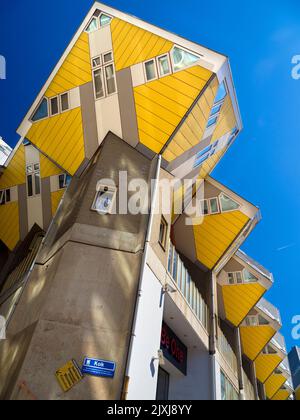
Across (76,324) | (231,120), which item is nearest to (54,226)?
(76,324)

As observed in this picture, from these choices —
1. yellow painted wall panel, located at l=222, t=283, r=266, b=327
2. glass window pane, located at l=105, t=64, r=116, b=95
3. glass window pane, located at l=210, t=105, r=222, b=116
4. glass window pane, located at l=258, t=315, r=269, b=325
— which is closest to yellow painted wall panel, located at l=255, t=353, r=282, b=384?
glass window pane, located at l=258, t=315, r=269, b=325

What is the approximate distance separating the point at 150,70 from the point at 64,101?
418cm

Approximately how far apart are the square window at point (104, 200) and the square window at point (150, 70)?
4644 mm

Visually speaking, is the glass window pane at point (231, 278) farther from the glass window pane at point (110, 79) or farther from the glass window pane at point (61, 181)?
the glass window pane at point (110, 79)

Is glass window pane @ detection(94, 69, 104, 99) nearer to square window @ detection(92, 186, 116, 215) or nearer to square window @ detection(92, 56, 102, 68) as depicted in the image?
square window @ detection(92, 56, 102, 68)

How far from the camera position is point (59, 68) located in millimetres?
13305

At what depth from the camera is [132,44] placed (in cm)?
1183

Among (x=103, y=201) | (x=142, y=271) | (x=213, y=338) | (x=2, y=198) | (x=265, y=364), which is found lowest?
(x=265, y=364)

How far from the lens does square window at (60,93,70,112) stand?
13.1 m

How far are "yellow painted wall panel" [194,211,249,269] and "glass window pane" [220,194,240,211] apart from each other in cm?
28

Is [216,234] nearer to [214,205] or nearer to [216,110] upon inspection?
[214,205]

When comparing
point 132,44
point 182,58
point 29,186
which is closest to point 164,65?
point 182,58
